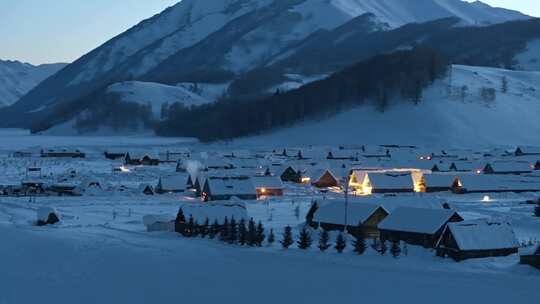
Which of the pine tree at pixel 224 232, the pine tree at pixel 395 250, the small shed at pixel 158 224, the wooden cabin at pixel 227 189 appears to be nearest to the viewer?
the pine tree at pixel 395 250

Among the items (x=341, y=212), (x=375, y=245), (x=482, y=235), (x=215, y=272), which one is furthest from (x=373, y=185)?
(x=215, y=272)

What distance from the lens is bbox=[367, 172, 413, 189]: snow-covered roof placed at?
61188 mm

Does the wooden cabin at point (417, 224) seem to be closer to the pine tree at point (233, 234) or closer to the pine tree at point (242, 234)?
the pine tree at point (242, 234)

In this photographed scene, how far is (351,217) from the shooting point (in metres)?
37.1

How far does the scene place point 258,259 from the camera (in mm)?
29094

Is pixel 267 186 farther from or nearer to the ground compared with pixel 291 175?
nearer to the ground

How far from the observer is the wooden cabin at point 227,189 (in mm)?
53750

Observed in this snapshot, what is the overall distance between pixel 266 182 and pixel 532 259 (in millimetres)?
32383

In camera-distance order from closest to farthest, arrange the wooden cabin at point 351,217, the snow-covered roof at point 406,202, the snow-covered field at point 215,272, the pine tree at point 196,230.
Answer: the snow-covered field at point 215,272 → the pine tree at point 196,230 → the wooden cabin at point 351,217 → the snow-covered roof at point 406,202

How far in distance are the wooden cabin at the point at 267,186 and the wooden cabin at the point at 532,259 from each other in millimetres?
31120

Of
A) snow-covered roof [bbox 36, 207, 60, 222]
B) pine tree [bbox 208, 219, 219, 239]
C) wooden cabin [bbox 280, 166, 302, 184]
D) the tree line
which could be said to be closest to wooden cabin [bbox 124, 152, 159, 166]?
wooden cabin [bbox 280, 166, 302, 184]

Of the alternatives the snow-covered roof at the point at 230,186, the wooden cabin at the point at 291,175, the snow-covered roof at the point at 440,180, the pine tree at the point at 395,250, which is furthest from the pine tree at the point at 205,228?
the wooden cabin at the point at 291,175

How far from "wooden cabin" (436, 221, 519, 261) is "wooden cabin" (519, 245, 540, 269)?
1918mm

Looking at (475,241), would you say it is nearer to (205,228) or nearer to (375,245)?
(375,245)
